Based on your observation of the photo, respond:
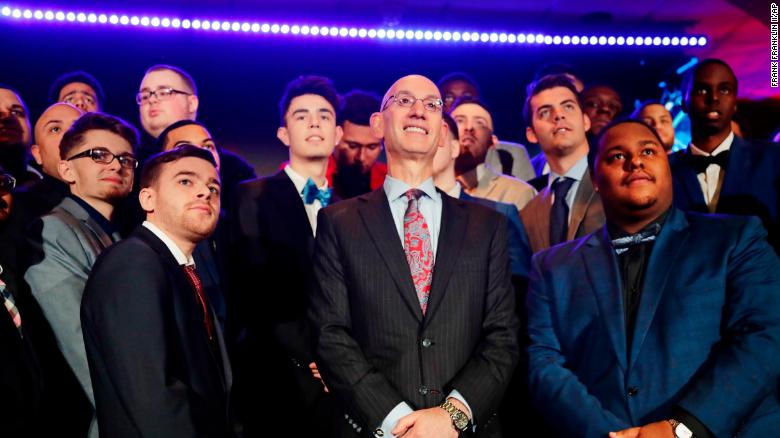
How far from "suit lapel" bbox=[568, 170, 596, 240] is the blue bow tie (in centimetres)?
126

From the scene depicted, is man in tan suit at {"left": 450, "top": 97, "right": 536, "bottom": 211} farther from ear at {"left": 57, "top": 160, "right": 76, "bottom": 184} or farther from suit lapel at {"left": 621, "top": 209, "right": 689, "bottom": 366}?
ear at {"left": 57, "top": 160, "right": 76, "bottom": 184}

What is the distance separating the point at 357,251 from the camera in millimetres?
3014

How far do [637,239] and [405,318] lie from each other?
3.22 feet

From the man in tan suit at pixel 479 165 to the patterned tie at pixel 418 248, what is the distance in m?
1.41

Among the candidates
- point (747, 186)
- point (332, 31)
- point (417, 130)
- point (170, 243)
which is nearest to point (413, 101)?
point (417, 130)

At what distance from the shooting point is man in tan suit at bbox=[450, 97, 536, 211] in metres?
4.59

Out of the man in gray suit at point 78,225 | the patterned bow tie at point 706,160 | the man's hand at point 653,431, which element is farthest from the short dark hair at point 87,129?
the patterned bow tie at point 706,160

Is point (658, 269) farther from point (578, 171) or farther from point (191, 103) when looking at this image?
point (191, 103)

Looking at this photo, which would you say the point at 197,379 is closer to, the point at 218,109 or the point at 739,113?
the point at 218,109

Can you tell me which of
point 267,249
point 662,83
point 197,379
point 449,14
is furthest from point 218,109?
point 197,379

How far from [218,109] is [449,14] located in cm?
226

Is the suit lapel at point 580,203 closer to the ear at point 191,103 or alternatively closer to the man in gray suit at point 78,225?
the man in gray suit at point 78,225

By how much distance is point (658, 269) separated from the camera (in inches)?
117

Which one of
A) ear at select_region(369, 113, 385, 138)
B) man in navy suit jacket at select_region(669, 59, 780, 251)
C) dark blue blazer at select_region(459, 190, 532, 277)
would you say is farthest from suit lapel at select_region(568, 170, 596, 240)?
ear at select_region(369, 113, 385, 138)
